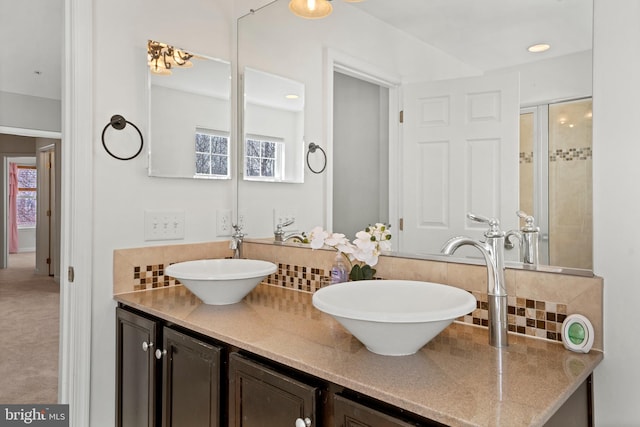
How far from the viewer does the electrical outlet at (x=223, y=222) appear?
210 centimetres

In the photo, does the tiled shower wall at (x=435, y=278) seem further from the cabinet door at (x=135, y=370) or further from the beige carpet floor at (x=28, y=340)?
the beige carpet floor at (x=28, y=340)

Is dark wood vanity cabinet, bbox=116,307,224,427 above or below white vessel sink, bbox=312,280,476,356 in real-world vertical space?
below

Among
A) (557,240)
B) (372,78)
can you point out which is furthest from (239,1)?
(557,240)

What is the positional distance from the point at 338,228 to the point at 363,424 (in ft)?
3.11

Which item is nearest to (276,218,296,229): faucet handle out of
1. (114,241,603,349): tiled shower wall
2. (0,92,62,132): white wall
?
(114,241,603,349): tiled shower wall

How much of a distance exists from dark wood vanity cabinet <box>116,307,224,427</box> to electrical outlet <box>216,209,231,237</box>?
1.98 feet

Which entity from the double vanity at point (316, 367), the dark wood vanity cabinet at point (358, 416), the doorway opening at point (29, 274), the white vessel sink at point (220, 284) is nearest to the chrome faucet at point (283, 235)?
the double vanity at point (316, 367)

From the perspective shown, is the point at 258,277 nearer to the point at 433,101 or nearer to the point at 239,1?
the point at 433,101

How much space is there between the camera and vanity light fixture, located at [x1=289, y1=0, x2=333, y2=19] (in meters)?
1.81

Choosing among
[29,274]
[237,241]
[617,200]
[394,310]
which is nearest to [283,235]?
[237,241]

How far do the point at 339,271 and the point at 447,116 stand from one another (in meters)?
0.66

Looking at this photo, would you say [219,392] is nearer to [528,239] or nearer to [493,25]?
[528,239]

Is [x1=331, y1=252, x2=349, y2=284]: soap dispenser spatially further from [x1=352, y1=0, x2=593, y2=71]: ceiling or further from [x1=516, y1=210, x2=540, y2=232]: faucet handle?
[x1=352, y1=0, x2=593, y2=71]: ceiling

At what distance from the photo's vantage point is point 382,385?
2.87 feet
